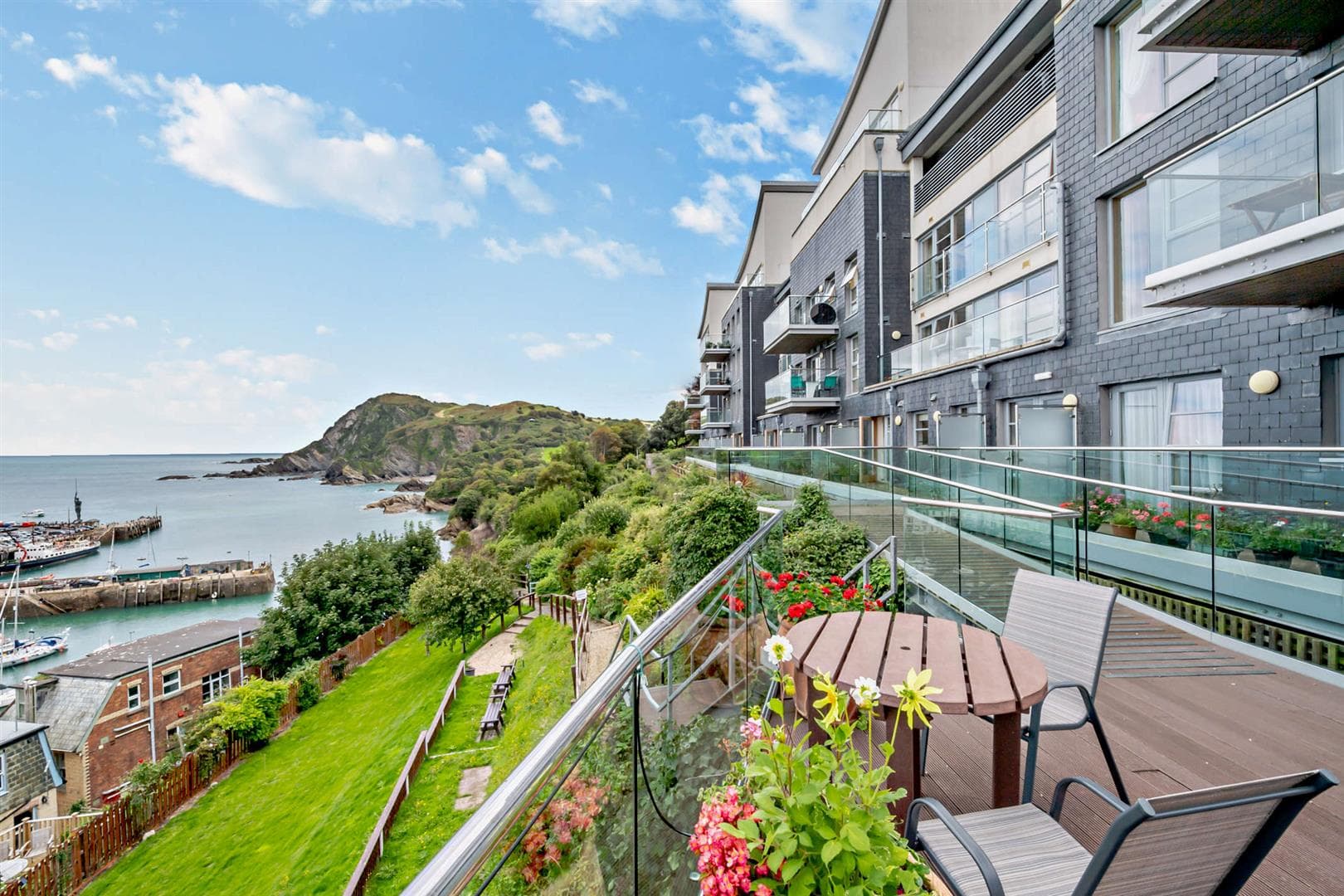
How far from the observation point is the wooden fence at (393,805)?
10809mm

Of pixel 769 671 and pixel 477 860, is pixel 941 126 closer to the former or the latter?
pixel 769 671

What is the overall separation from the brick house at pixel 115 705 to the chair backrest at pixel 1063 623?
24484mm

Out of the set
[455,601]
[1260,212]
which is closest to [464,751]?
[455,601]

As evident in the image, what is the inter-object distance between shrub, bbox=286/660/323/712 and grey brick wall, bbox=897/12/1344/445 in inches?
895

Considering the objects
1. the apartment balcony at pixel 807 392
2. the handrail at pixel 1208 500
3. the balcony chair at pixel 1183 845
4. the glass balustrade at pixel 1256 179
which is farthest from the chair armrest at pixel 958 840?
the apartment balcony at pixel 807 392

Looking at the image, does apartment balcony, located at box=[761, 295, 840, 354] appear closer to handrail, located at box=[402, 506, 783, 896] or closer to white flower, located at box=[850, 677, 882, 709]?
white flower, located at box=[850, 677, 882, 709]

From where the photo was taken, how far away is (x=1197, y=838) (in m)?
1.17

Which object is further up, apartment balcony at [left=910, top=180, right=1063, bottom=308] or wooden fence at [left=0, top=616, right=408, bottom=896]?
apartment balcony at [left=910, top=180, right=1063, bottom=308]

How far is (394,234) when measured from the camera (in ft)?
170

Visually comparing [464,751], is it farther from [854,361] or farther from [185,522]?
[185,522]

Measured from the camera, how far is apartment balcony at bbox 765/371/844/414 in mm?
19969

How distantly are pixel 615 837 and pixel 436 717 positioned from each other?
56.7 feet

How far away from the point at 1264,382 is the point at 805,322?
1450 centimetres

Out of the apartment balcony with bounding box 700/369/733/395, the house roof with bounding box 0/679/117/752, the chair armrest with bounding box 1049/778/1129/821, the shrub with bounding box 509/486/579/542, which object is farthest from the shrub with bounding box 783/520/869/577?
the apartment balcony with bounding box 700/369/733/395
